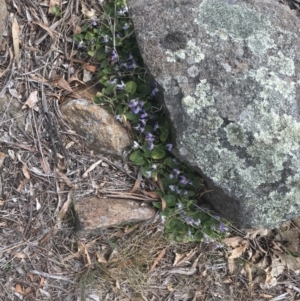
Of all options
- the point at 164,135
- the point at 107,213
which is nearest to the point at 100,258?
the point at 107,213

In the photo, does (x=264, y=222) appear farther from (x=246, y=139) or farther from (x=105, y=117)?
(x=105, y=117)

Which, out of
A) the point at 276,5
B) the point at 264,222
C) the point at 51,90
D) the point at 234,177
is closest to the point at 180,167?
the point at 234,177

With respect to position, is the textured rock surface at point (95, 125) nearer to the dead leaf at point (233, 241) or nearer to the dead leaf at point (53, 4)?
the dead leaf at point (53, 4)

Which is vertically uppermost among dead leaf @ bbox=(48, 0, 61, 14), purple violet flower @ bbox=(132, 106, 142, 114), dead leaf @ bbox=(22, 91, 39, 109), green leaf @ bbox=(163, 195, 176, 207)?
dead leaf @ bbox=(48, 0, 61, 14)

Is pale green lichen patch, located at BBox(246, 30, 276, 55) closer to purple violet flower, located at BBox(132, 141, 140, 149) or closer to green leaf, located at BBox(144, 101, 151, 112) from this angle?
green leaf, located at BBox(144, 101, 151, 112)

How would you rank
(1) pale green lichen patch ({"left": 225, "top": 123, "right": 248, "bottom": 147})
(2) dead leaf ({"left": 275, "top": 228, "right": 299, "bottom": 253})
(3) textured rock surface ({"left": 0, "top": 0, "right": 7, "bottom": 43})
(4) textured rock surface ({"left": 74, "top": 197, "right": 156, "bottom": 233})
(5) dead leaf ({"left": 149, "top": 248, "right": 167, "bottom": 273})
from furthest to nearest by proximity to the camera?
(2) dead leaf ({"left": 275, "top": 228, "right": 299, "bottom": 253}) < (5) dead leaf ({"left": 149, "top": 248, "right": 167, "bottom": 273}) < (4) textured rock surface ({"left": 74, "top": 197, "right": 156, "bottom": 233}) < (3) textured rock surface ({"left": 0, "top": 0, "right": 7, "bottom": 43}) < (1) pale green lichen patch ({"left": 225, "top": 123, "right": 248, "bottom": 147})

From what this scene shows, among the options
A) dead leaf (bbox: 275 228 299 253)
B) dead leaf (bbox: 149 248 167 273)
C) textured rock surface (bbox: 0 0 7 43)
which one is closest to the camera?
textured rock surface (bbox: 0 0 7 43)

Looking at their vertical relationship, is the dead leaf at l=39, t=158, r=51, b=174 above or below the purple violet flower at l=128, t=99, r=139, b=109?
below

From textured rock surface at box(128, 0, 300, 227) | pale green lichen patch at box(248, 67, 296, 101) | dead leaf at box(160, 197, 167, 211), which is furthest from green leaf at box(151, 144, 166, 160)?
pale green lichen patch at box(248, 67, 296, 101)

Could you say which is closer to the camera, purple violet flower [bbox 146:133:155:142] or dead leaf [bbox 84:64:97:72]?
purple violet flower [bbox 146:133:155:142]

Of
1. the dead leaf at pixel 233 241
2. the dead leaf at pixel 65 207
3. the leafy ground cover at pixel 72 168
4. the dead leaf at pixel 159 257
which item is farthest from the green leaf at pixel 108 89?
the dead leaf at pixel 233 241
